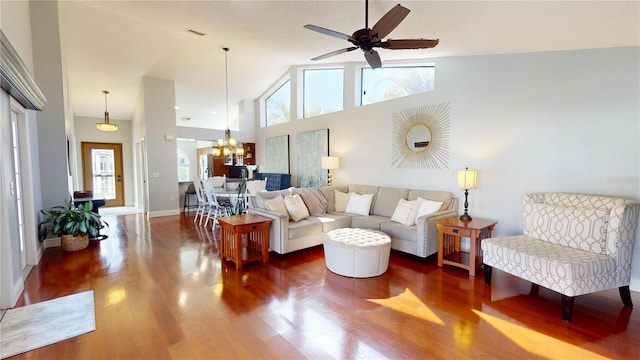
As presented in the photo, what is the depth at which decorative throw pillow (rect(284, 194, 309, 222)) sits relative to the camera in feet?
14.0

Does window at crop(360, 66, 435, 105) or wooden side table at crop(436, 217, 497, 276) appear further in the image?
window at crop(360, 66, 435, 105)

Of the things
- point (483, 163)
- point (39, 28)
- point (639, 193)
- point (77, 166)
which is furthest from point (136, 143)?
point (639, 193)

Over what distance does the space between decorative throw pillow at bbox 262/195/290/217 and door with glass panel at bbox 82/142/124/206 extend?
735 cm

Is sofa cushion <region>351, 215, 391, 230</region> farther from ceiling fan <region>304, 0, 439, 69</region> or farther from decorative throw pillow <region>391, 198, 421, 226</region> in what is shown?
ceiling fan <region>304, 0, 439, 69</region>

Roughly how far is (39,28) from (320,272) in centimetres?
531

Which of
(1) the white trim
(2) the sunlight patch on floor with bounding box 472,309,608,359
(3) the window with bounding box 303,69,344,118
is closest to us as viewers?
(2) the sunlight patch on floor with bounding box 472,309,608,359

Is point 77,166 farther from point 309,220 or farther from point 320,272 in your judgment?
point 320,272

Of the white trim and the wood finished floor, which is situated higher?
the white trim

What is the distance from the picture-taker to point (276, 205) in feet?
13.8

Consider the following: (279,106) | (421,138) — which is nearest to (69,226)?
(279,106)

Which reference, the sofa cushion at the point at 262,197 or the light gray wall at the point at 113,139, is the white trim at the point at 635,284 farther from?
the light gray wall at the point at 113,139

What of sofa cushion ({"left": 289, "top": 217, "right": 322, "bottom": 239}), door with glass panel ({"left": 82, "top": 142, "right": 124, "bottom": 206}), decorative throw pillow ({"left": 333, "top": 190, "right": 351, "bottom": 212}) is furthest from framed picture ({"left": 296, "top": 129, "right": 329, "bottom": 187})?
door with glass panel ({"left": 82, "top": 142, "right": 124, "bottom": 206})

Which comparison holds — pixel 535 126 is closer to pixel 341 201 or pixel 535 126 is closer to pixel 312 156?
pixel 341 201

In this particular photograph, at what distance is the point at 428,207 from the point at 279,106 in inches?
212
